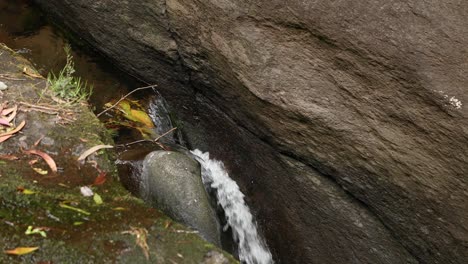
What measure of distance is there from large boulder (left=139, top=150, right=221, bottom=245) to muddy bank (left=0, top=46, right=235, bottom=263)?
371 millimetres

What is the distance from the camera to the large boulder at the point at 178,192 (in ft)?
11.4

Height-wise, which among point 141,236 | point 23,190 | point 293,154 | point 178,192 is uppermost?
point 293,154

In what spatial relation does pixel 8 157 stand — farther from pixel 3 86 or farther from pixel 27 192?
A: pixel 3 86

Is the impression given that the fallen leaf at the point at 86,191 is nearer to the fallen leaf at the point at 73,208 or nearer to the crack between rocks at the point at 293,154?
the fallen leaf at the point at 73,208

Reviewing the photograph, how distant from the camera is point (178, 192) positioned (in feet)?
11.5

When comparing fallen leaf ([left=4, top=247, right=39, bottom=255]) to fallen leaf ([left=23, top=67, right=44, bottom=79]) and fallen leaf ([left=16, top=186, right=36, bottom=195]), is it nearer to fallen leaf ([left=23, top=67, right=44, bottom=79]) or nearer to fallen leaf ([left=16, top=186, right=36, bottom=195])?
fallen leaf ([left=16, top=186, right=36, bottom=195])

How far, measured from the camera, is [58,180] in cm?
290

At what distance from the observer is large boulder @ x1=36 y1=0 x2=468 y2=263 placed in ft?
9.68

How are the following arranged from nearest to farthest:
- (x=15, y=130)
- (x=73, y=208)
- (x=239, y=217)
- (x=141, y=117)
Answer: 1. (x=73, y=208)
2. (x=15, y=130)
3. (x=239, y=217)
4. (x=141, y=117)

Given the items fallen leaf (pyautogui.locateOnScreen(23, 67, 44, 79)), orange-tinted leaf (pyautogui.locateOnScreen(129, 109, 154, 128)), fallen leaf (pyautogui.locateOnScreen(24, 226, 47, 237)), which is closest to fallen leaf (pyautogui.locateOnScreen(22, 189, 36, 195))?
fallen leaf (pyautogui.locateOnScreen(24, 226, 47, 237))

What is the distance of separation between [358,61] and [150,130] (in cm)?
183

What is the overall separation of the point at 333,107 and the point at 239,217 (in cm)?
126

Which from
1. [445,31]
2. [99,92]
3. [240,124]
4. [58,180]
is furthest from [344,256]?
[99,92]

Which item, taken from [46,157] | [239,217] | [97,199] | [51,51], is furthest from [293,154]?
[51,51]
